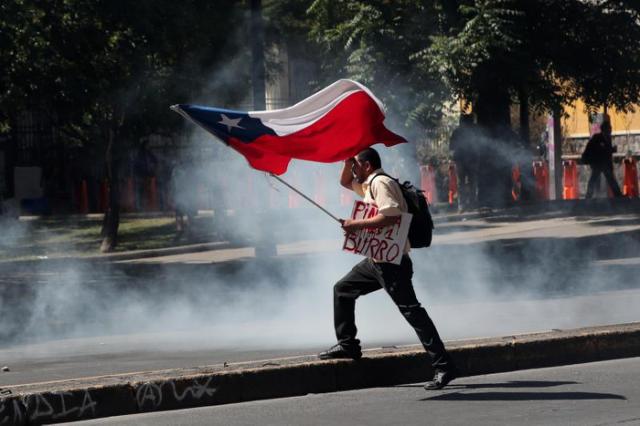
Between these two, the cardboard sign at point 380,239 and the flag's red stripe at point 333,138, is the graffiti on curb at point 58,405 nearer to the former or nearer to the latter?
the cardboard sign at point 380,239

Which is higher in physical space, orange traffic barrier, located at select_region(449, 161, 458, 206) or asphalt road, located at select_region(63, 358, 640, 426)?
orange traffic barrier, located at select_region(449, 161, 458, 206)

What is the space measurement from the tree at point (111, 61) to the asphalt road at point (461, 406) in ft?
27.5

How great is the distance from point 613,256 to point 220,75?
7.21 meters

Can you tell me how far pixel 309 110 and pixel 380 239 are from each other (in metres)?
1.33

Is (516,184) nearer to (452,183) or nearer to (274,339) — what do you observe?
(452,183)

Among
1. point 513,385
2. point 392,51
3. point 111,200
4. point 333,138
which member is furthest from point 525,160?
point 513,385

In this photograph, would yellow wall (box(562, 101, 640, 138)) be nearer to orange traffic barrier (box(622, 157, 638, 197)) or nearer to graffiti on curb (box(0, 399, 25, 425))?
orange traffic barrier (box(622, 157, 638, 197))

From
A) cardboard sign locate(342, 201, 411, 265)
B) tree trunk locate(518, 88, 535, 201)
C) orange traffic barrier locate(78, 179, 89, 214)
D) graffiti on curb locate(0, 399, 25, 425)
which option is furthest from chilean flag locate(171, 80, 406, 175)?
orange traffic barrier locate(78, 179, 89, 214)

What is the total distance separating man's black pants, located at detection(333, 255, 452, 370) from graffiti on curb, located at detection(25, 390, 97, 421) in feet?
5.22

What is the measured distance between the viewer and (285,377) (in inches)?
309

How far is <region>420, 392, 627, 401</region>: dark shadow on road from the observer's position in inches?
294

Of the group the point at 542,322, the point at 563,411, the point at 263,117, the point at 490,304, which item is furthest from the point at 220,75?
the point at 563,411

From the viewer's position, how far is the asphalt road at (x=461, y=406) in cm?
693

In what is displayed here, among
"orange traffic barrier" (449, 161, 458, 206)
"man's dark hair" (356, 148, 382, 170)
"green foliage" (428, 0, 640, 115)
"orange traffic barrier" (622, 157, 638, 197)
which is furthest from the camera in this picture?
"orange traffic barrier" (449, 161, 458, 206)
